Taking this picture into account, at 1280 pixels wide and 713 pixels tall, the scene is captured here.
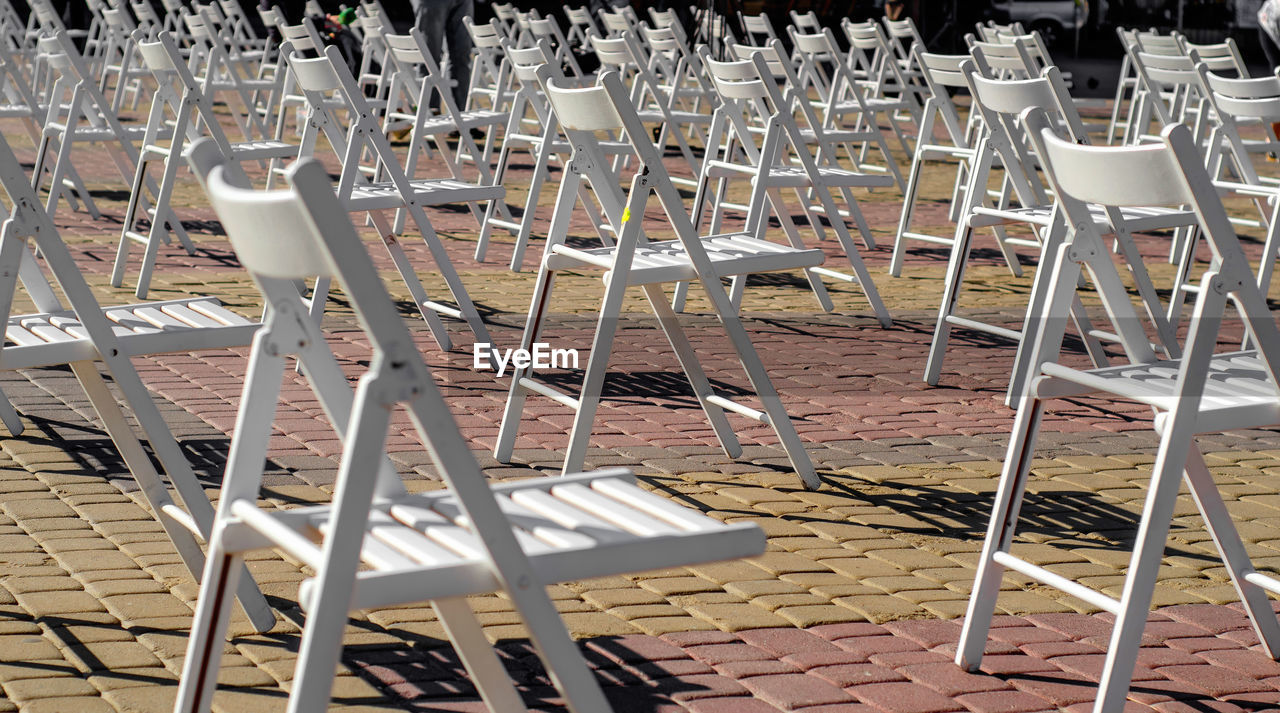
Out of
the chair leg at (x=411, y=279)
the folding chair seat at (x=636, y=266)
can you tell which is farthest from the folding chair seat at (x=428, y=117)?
the folding chair seat at (x=636, y=266)

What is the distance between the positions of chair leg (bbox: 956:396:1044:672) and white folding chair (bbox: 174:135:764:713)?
924 millimetres

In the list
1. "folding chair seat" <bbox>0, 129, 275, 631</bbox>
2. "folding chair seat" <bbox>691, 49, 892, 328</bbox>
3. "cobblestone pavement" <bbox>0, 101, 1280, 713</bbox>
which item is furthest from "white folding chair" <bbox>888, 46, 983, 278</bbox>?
"folding chair seat" <bbox>0, 129, 275, 631</bbox>

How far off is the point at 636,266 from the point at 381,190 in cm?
215

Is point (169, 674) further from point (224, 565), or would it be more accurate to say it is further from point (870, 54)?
point (870, 54)

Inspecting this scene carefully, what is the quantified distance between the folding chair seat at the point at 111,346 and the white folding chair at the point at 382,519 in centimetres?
95

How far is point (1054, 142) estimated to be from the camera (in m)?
3.19

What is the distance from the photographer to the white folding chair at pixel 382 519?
87.7 inches

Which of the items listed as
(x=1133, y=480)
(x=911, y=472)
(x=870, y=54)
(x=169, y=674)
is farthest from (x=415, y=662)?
(x=870, y=54)

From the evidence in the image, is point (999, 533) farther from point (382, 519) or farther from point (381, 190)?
point (381, 190)

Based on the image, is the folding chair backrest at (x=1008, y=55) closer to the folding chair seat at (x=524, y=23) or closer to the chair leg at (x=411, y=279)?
the chair leg at (x=411, y=279)

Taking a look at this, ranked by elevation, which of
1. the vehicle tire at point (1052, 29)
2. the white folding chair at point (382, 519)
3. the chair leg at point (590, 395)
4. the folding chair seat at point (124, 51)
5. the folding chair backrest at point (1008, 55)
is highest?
the vehicle tire at point (1052, 29)

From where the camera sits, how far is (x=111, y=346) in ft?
11.8

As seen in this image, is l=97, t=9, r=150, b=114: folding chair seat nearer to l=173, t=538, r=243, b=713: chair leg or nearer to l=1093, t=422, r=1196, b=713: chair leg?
l=173, t=538, r=243, b=713: chair leg

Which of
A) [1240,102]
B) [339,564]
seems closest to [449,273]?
[1240,102]
